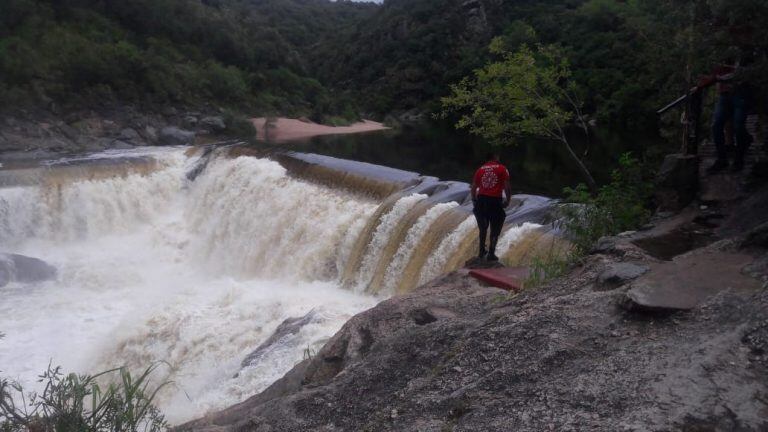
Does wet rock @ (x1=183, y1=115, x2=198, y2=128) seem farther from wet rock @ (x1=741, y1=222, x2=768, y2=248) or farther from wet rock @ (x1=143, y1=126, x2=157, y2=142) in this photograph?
wet rock @ (x1=741, y1=222, x2=768, y2=248)

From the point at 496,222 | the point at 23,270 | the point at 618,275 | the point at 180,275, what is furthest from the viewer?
the point at 180,275

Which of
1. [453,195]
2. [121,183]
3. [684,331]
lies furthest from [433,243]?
[121,183]

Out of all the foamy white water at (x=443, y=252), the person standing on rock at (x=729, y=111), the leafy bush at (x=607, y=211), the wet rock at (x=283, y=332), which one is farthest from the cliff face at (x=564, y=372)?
the foamy white water at (x=443, y=252)

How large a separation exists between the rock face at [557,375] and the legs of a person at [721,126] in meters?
3.11

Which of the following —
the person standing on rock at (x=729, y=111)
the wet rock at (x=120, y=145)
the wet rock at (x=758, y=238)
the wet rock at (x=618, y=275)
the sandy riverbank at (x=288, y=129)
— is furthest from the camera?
the sandy riverbank at (x=288, y=129)

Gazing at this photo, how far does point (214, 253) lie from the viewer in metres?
13.8

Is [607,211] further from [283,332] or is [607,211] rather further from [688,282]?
[283,332]

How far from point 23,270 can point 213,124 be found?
1753 cm

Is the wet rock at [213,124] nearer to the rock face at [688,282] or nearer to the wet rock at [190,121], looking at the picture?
the wet rock at [190,121]

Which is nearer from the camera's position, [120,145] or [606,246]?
[606,246]

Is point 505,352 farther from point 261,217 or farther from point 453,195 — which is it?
point 261,217

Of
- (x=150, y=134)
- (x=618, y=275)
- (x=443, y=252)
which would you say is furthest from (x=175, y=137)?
(x=618, y=275)

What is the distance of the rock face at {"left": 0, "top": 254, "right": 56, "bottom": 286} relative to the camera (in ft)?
39.2

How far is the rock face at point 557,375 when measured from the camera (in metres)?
2.37
